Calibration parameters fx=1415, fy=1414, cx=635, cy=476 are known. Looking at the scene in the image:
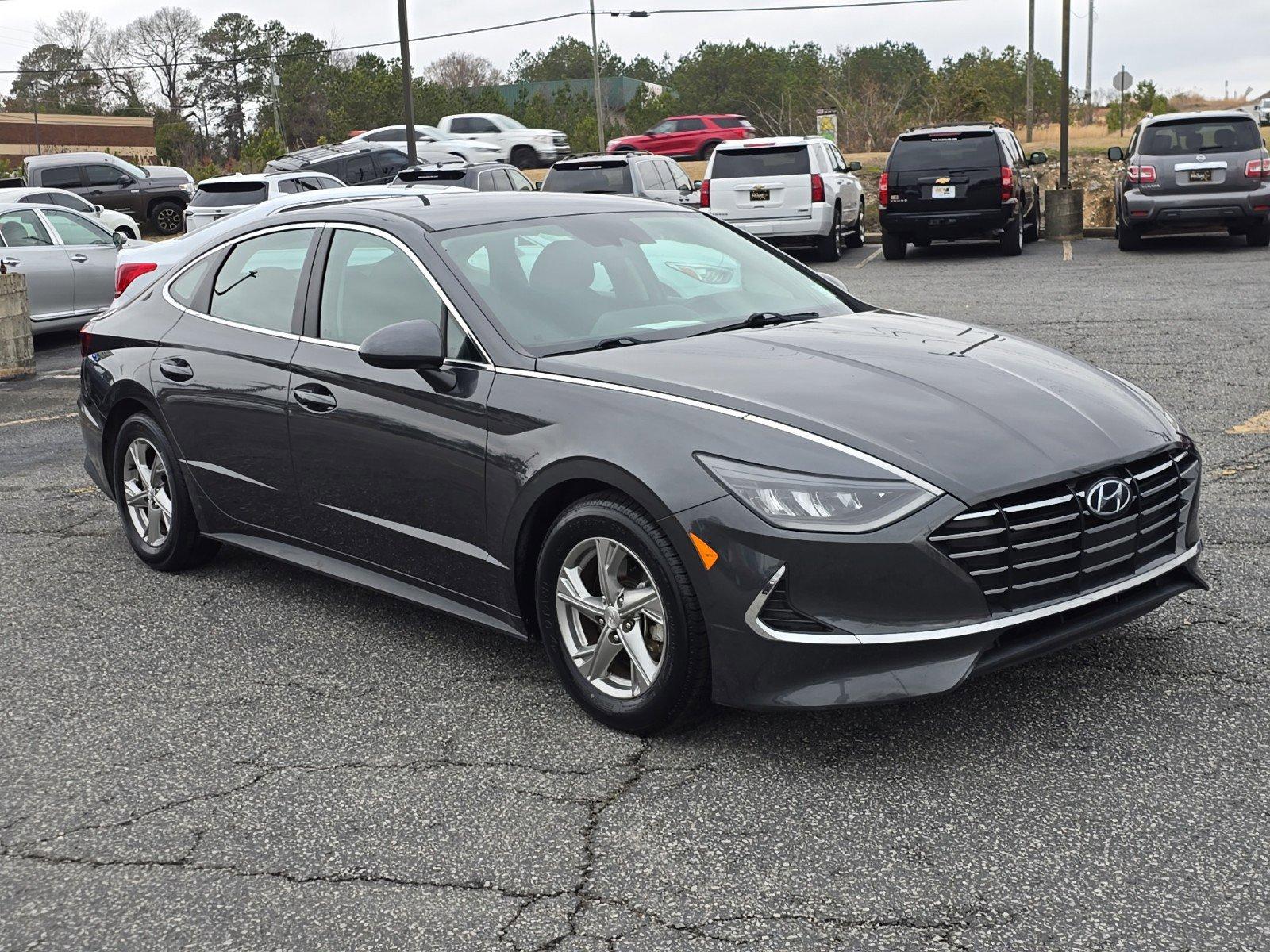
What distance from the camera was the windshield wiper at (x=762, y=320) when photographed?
15.7 ft

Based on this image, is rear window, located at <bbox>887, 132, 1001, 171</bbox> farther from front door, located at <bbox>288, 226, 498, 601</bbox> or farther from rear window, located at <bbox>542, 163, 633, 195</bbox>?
front door, located at <bbox>288, 226, 498, 601</bbox>

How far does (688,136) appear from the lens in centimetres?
4434

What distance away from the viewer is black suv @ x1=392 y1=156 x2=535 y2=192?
19.4m

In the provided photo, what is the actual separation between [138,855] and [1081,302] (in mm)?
12700

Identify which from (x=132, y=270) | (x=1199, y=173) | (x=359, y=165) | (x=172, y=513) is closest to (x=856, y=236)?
(x=1199, y=173)

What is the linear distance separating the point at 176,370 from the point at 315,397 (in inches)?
41.6

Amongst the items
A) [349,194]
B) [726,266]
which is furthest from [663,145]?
[726,266]

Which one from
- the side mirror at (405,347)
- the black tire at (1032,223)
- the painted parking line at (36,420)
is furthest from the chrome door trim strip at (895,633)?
the black tire at (1032,223)

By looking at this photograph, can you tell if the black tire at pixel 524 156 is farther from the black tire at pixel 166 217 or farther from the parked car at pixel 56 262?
the parked car at pixel 56 262

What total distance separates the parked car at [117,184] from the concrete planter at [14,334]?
697 inches

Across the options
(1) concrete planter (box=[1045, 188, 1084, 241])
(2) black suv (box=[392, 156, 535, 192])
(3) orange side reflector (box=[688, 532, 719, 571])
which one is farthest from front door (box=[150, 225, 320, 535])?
(1) concrete planter (box=[1045, 188, 1084, 241])

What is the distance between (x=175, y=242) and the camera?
500 inches

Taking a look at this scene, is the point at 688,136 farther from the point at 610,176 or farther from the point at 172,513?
the point at 172,513

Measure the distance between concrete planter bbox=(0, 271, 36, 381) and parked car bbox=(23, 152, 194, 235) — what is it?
17710mm
